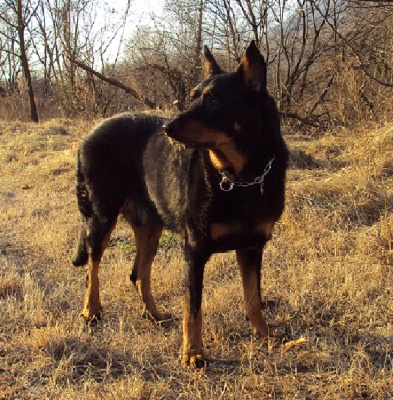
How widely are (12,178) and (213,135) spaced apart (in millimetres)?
7228

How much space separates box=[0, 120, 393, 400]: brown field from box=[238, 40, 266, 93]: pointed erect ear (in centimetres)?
161

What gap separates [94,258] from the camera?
12.0ft

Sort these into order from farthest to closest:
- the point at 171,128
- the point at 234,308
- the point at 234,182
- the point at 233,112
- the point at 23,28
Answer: the point at 23,28 < the point at 234,308 < the point at 234,182 < the point at 233,112 < the point at 171,128

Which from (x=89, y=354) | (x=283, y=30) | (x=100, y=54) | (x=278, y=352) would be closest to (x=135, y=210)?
(x=89, y=354)

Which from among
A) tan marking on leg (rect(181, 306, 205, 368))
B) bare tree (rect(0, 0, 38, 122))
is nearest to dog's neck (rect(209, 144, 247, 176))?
tan marking on leg (rect(181, 306, 205, 368))

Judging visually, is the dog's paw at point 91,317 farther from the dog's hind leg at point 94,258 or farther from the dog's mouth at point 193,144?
the dog's mouth at point 193,144

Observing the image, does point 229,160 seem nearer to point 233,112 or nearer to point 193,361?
point 233,112

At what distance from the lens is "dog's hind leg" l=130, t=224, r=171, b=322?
365 centimetres

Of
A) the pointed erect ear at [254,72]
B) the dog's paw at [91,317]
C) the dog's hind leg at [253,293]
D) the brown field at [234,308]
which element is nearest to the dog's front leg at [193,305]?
the brown field at [234,308]

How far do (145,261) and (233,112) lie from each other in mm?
1542

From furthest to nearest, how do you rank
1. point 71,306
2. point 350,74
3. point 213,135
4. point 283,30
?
point 283,30
point 350,74
point 71,306
point 213,135

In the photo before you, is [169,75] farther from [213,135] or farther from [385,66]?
[213,135]

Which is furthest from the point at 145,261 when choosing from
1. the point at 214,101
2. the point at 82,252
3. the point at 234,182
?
the point at 214,101

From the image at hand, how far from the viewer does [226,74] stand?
290 centimetres
